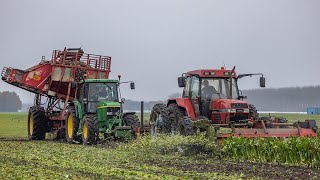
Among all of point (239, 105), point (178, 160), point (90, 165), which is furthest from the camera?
point (239, 105)

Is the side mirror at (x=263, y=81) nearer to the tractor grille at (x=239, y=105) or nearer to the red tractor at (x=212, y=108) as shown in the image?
the red tractor at (x=212, y=108)

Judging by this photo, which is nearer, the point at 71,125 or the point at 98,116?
the point at 98,116

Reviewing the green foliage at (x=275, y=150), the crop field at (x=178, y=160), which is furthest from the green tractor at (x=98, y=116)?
the green foliage at (x=275, y=150)

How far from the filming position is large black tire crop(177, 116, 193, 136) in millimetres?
17638

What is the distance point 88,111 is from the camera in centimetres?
2253

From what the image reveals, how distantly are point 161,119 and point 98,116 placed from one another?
10.2ft

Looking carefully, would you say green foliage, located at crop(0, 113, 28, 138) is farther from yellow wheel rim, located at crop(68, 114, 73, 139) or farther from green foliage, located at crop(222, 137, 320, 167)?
green foliage, located at crop(222, 137, 320, 167)

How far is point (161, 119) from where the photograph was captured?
20438 millimetres

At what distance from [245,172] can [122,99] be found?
10983 mm

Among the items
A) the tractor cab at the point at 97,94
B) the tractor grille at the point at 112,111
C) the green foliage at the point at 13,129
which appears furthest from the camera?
the green foliage at the point at 13,129

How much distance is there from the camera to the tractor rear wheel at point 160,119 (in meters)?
19.9

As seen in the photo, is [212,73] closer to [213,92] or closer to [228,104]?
[213,92]

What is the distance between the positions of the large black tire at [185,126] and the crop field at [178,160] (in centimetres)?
54

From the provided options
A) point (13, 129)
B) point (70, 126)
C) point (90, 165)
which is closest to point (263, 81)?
point (90, 165)
